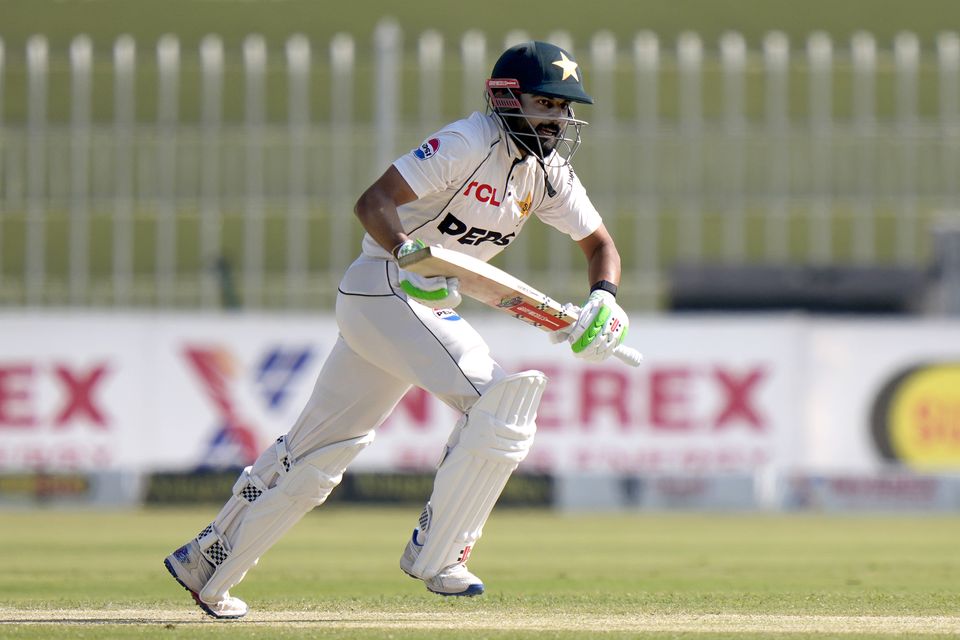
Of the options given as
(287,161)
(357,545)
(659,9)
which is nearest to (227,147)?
(287,161)

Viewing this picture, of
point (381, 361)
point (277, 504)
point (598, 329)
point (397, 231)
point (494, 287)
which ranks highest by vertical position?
point (397, 231)

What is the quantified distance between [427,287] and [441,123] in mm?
20836

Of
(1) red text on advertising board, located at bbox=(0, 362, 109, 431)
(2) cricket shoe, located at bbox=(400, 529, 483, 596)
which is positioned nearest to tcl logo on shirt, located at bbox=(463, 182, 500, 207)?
(2) cricket shoe, located at bbox=(400, 529, 483, 596)

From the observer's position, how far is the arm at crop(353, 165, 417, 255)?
503cm

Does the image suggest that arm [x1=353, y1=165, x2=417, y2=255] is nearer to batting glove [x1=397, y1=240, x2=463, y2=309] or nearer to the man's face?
batting glove [x1=397, y1=240, x2=463, y2=309]

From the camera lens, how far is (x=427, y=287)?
4.91 m

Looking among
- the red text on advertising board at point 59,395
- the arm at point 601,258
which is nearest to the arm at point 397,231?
the arm at point 601,258

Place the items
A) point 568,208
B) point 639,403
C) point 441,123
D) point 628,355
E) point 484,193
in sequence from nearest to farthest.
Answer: point 628,355 < point 484,193 < point 568,208 < point 639,403 < point 441,123

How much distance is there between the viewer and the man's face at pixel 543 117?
5.41 m

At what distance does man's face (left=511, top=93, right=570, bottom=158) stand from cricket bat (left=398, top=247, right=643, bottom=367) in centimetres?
59

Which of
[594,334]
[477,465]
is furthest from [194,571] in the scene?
[594,334]

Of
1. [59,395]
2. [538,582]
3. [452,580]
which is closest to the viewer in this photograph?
[452,580]

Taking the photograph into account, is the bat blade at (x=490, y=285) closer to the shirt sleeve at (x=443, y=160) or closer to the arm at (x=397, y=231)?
the arm at (x=397, y=231)

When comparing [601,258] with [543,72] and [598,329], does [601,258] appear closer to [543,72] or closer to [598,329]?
[598,329]
